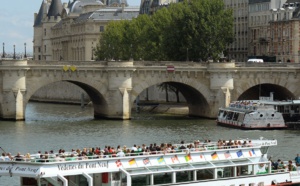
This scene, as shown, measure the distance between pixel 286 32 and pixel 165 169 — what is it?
72312 mm

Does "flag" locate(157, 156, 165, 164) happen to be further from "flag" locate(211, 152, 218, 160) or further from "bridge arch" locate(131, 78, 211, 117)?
"bridge arch" locate(131, 78, 211, 117)

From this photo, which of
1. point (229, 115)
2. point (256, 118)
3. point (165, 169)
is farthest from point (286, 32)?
point (165, 169)

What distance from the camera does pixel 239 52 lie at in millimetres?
136125

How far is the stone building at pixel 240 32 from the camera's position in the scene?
134m

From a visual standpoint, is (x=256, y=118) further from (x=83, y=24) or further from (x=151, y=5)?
(x=83, y=24)

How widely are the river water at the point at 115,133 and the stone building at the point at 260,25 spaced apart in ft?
86.2

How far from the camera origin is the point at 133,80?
99000 mm

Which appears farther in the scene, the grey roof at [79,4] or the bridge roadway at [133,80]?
the grey roof at [79,4]

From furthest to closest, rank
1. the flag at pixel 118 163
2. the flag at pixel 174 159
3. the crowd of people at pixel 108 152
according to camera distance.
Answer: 1. the flag at pixel 174 159
2. the flag at pixel 118 163
3. the crowd of people at pixel 108 152

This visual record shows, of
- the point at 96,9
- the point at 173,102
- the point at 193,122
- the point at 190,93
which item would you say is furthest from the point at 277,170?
the point at 96,9

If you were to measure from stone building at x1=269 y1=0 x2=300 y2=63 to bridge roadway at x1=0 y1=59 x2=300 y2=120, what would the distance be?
1533cm

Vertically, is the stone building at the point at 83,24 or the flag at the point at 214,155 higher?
the stone building at the point at 83,24

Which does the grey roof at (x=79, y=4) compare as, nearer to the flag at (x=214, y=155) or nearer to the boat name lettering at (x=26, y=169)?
the flag at (x=214, y=155)

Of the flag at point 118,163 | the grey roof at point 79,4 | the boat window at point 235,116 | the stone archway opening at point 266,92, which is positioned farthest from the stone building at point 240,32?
the flag at point 118,163
